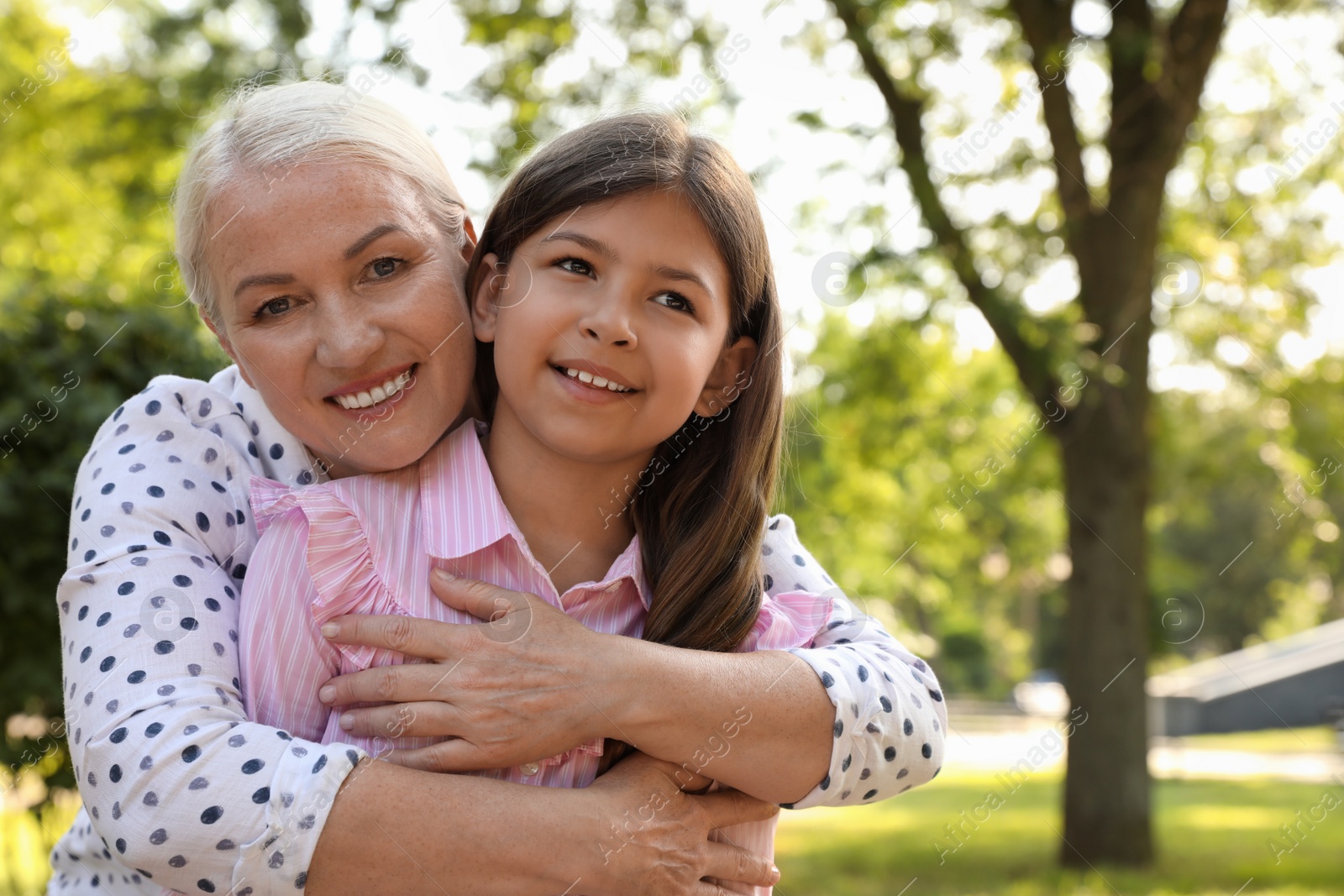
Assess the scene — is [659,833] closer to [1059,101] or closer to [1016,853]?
[1059,101]

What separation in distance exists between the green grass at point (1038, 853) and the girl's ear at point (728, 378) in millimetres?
6564

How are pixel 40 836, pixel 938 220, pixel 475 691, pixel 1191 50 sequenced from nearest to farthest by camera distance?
pixel 475 691
pixel 40 836
pixel 938 220
pixel 1191 50

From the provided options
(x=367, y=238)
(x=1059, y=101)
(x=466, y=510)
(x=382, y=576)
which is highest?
(x=1059, y=101)

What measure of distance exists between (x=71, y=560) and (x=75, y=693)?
0.89ft

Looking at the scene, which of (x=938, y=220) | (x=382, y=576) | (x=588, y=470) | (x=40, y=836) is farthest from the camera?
(x=938, y=220)

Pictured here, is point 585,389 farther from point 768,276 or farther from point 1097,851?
point 1097,851

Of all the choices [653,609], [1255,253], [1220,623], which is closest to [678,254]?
[653,609]

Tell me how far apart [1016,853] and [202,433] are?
8983mm

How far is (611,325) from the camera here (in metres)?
2.00

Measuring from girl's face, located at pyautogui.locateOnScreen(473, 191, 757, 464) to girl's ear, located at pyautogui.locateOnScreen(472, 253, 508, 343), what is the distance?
3.9 inches

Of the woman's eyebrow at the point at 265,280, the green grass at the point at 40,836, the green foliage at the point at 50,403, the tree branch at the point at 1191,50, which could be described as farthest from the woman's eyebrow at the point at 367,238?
the tree branch at the point at 1191,50

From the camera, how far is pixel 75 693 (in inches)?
74.9

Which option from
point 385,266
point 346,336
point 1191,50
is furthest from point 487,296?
point 1191,50

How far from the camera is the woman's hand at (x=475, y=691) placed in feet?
6.32
